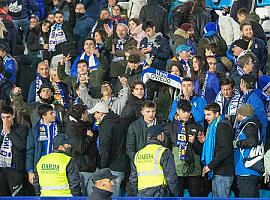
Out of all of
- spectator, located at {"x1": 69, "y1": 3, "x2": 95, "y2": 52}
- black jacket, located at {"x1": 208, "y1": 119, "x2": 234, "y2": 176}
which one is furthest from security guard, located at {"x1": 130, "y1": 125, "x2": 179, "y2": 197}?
spectator, located at {"x1": 69, "y1": 3, "x2": 95, "y2": 52}

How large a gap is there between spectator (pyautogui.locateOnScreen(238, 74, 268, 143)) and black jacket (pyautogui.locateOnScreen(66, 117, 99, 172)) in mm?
2419

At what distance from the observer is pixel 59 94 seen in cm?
1870

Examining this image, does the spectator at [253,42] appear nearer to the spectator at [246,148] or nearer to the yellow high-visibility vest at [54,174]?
the spectator at [246,148]

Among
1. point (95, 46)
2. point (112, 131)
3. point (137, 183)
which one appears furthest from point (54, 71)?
point (137, 183)

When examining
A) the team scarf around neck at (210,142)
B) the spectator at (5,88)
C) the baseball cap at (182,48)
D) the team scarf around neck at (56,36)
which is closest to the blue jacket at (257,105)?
the team scarf around neck at (210,142)

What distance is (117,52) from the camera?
65.0 ft

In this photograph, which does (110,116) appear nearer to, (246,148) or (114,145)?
(114,145)

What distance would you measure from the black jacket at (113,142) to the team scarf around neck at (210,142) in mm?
1321

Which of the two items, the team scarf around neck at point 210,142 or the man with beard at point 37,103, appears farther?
the man with beard at point 37,103

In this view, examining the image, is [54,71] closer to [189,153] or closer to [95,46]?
[95,46]

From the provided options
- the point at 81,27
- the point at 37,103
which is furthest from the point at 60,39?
the point at 37,103

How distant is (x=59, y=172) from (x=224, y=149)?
8.27 ft

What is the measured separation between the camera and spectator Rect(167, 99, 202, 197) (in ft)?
52.3

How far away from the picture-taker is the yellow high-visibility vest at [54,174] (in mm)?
14656
